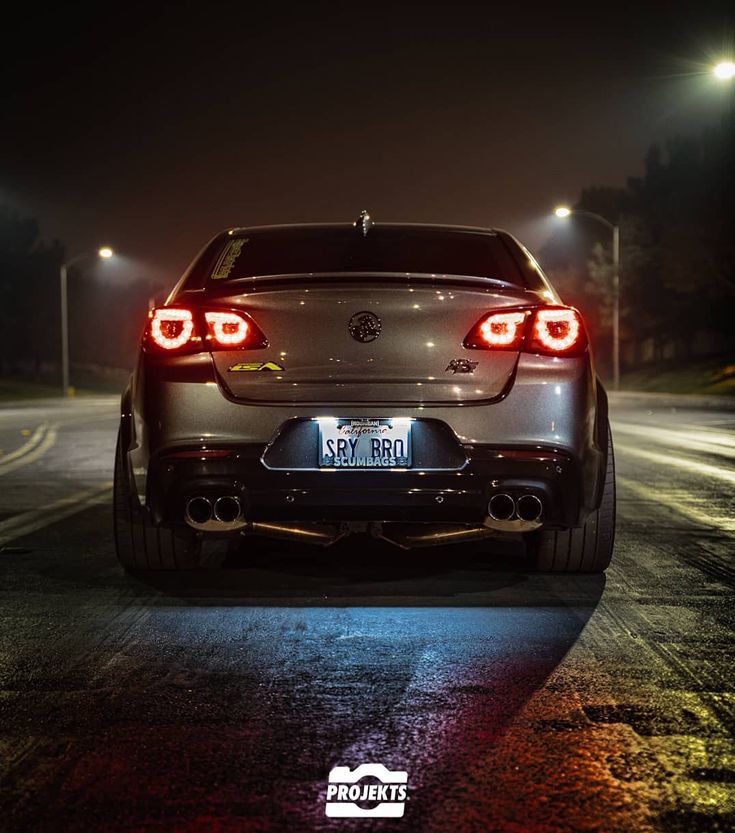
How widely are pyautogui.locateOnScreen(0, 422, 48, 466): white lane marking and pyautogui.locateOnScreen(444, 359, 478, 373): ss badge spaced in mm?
10058

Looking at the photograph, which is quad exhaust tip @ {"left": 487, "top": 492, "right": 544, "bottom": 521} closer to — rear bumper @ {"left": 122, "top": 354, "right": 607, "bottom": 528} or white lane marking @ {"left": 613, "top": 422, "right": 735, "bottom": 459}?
rear bumper @ {"left": 122, "top": 354, "right": 607, "bottom": 528}

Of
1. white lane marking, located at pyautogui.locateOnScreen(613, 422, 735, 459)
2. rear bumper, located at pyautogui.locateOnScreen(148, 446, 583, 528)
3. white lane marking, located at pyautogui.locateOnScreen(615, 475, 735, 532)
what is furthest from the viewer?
white lane marking, located at pyautogui.locateOnScreen(613, 422, 735, 459)

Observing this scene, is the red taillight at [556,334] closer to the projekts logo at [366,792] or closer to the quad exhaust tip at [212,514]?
the quad exhaust tip at [212,514]

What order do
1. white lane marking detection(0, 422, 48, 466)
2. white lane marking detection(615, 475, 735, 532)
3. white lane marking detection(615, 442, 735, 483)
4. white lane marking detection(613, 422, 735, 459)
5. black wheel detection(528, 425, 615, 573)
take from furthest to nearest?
white lane marking detection(613, 422, 735, 459), white lane marking detection(0, 422, 48, 466), white lane marking detection(615, 442, 735, 483), white lane marking detection(615, 475, 735, 532), black wheel detection(528, 425, 615, 573)

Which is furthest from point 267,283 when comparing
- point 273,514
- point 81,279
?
point 81,279

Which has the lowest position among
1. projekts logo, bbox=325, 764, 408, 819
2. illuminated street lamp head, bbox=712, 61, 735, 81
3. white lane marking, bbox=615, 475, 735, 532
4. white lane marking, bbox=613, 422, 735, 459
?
white lane marking, bbox=613, 422, 735, 459

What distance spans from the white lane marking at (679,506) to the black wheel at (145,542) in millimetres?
3810

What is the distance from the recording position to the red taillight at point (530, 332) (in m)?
5.15

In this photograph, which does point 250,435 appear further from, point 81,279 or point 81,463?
point 81,279

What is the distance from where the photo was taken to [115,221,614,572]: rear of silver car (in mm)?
5082

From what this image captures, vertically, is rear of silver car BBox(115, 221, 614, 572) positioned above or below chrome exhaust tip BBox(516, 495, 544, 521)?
above

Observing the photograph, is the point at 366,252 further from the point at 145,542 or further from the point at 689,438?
the point at 689,438

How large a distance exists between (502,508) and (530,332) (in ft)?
2.53

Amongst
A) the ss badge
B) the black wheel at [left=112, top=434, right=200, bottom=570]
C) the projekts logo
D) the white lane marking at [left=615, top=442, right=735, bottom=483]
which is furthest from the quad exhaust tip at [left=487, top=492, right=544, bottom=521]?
the white lane marking at [left=615, top=442, right=735, bottom=483]
